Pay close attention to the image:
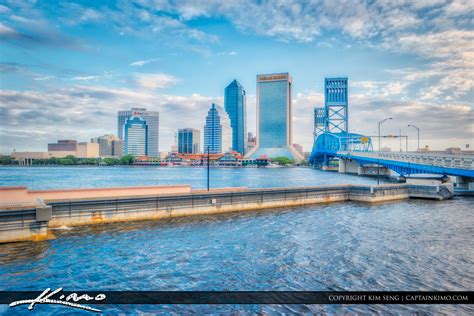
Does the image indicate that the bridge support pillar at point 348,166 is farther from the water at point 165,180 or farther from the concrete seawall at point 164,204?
the concrete seawall at point 164,204

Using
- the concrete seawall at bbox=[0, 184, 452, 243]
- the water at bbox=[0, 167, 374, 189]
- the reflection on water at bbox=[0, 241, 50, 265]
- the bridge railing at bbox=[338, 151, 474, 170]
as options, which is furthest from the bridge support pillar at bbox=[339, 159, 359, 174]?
the reflection on water at bbox=[0, 241, 50, 265]

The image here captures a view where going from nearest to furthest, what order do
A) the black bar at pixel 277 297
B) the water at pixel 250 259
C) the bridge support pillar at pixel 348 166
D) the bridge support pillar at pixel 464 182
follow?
the black bar at pixel 277 297
the water at pixel 250 259
the bridge support pillar at pixel 464 182
the bridge support pillar at pixel 348 166

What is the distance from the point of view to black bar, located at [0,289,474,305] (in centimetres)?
816

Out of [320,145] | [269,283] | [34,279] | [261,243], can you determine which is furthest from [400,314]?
[320,145]

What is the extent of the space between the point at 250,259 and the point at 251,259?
5 cm

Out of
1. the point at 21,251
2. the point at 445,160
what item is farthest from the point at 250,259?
the point at 445,160

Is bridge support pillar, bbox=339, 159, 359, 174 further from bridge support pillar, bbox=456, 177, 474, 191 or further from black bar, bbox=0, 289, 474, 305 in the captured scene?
black bar, bbox=0, 289, 474, 305

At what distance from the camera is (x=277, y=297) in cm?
1155

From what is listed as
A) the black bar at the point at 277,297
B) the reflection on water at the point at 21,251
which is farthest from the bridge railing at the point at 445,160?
the reflection on water at the point at 21,251

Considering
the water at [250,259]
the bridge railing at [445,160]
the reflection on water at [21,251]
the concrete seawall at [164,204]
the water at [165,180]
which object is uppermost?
the bridge railing at [445,160]

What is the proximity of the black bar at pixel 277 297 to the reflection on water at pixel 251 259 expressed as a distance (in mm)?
464

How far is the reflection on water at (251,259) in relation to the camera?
12805mm

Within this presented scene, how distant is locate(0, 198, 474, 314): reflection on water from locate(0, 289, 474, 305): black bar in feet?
1.52

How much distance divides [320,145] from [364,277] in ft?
576
